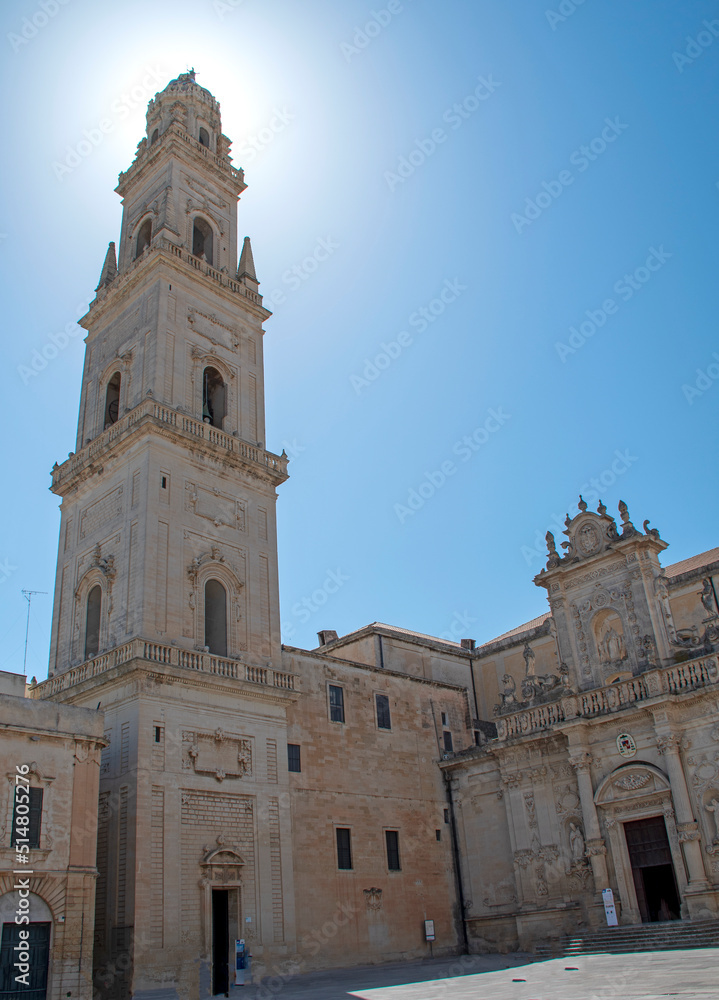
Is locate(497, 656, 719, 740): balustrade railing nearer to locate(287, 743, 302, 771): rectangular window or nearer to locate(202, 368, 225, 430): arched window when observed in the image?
locate(287, 743, 302, 771): rectangular window

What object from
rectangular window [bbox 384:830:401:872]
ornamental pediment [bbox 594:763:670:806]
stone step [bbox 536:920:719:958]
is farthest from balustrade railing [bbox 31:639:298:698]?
stone step [bbox 536:920:719:958]

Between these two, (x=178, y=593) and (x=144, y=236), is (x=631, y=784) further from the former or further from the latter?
(x=144, y=236)

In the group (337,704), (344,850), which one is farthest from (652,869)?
(337,704)

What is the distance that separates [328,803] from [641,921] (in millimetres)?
10263

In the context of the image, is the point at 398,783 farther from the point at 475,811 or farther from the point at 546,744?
the point at 546,744

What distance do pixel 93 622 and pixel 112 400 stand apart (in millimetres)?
8930

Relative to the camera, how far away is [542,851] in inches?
1138

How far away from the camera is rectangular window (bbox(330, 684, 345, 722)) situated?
31047 millimetres

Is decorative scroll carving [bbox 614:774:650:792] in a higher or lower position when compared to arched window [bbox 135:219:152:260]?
lower

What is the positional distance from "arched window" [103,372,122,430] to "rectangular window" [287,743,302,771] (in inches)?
538

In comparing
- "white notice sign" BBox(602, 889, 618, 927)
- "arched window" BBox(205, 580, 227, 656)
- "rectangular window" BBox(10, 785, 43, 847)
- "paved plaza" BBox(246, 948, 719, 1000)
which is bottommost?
"paved plaza" BBox(246, 948, 719, 1000)

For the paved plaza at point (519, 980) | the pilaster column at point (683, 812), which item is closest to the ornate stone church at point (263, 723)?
the pilaster column at point (683, 812)

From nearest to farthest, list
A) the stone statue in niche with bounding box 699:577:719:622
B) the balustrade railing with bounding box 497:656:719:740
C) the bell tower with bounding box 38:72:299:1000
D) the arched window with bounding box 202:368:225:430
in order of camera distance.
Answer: the bell tower with bounding box 38:72:299:1000 → the balustrade railing with bounding box 497:656:719:740 → the stone statue in niche with bounding box 699:577:719:622 → the arched window with bounding box 202:368:225:430

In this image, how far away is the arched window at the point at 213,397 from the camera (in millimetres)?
32281
